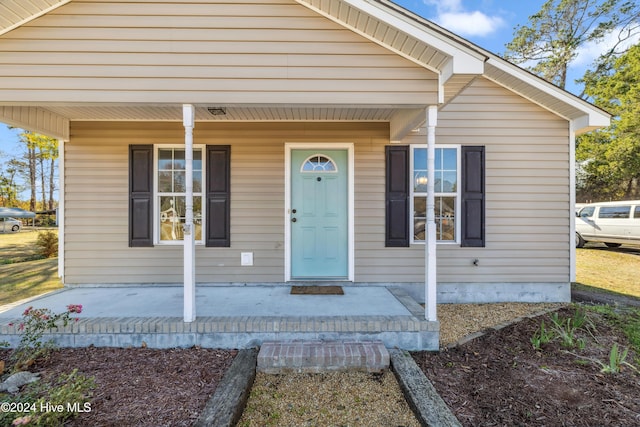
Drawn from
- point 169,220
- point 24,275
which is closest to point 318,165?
point 169,220

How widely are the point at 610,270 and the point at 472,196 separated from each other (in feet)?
15.9

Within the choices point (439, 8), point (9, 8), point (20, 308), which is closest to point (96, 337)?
point (20, 308)

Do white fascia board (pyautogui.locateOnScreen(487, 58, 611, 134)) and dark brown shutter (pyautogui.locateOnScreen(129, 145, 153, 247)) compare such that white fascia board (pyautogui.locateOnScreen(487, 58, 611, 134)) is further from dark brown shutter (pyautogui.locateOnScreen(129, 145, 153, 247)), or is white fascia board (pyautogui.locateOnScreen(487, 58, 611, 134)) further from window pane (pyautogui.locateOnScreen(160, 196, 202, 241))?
dark brown shutter (pyautogui.locateOnScreen(129, 145, 153, 247))

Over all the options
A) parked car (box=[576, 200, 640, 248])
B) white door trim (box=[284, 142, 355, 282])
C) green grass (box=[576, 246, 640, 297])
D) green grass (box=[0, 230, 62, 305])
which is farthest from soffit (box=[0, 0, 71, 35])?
parked car (box=[576, 200, 640, 248])

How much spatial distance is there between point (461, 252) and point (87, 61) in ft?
16.2

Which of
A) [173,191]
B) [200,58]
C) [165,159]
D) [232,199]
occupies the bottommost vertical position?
[232,199]

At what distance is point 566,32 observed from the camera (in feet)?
43.0

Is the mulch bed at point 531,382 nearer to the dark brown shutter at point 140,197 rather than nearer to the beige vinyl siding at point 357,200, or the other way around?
the beige vinyl siding at point 357,200

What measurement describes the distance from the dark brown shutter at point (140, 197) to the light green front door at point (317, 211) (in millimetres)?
2039

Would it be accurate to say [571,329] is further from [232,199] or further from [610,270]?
[610,270]

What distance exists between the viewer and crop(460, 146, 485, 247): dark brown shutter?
4.46 meters

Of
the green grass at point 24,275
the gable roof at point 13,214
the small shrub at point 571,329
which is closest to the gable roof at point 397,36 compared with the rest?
the small shrub at point 571,329

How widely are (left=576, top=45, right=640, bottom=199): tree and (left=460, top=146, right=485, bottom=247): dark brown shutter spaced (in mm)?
13266

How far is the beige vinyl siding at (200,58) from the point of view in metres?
2.84
